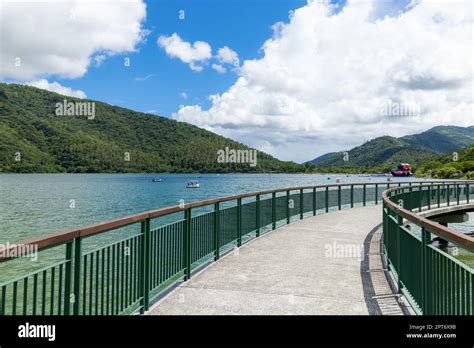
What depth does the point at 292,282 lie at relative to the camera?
6340mm

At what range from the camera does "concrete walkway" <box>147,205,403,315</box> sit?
510cm

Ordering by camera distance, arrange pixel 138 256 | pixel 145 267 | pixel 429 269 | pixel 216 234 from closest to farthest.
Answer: pixel 429 269 < pixel 138 256 < pixel 145 267 < pixel 216 234

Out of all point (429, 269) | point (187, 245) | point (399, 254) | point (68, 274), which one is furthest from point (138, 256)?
point (399, 254)

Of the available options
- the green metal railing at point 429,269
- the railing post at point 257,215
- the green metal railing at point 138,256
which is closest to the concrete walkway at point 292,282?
the green metal railing at point 138,256

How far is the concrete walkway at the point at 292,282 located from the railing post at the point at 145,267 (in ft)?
0.49

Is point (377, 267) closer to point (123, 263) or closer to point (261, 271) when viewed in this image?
point (261, 271)

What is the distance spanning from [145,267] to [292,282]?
8.22 feet

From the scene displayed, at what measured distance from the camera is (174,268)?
19.9ft

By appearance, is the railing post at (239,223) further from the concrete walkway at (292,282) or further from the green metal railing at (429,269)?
the green metal railing at (429,269)

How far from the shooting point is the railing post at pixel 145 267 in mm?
4984

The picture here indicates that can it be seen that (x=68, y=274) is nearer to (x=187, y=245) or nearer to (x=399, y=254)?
(x=187, y=245)
